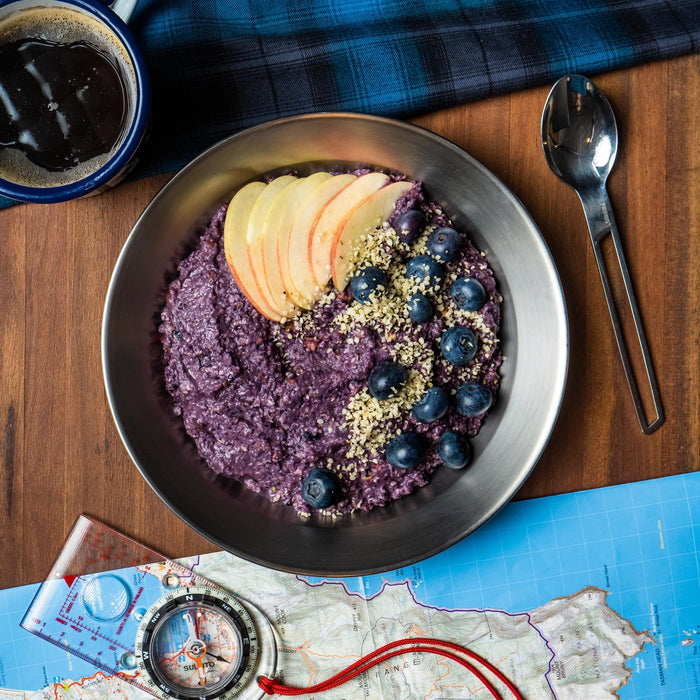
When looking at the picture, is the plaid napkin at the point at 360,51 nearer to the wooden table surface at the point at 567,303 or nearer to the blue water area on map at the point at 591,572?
the wooden table surface at the point at 567,303

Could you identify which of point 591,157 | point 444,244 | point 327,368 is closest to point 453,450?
point 327,368

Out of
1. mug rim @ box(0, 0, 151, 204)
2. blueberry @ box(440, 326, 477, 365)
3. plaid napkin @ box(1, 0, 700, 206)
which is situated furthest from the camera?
plaid napkin @ box(1, 0, 700, 206)

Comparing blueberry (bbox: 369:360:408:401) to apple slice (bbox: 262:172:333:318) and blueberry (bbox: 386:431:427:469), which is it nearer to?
blueberry (bbox: 386:431:427:469)

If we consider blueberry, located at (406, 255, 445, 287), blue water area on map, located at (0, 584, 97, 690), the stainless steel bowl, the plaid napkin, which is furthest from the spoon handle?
blue water area on map, located at (0, 584, 97, 690)

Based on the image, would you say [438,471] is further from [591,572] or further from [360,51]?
[360,51]

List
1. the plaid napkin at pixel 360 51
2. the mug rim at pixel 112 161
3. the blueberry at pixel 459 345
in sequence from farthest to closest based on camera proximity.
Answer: the plaid napkin at pixel 360 51, the blueberry at pixel 459 345, the mug rim at pixel 112 161

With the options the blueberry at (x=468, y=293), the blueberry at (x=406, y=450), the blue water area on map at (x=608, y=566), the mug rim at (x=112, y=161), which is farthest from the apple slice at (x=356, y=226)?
the blue water area on map at (x=608, y=566)
